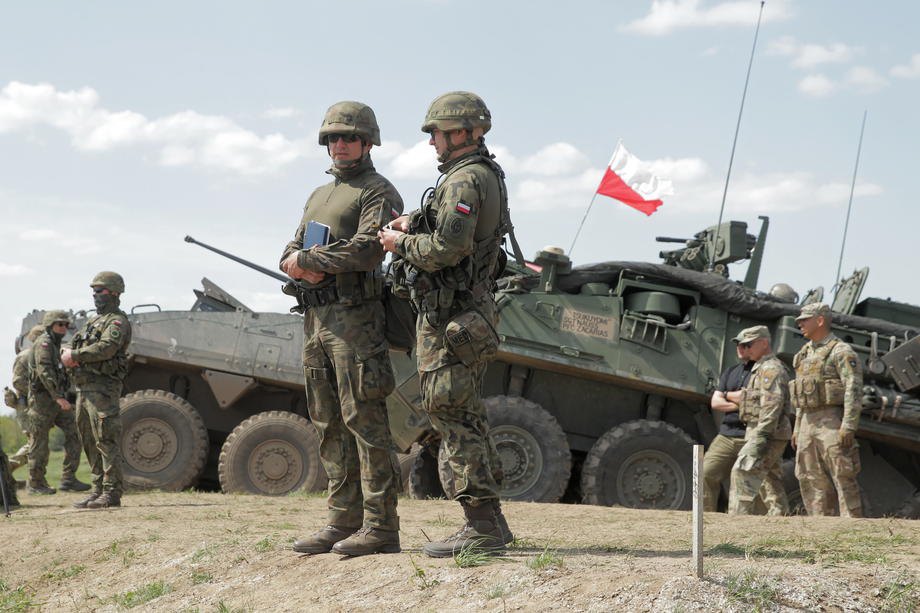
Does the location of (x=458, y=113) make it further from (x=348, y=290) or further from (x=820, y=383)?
(x=820, y=383)

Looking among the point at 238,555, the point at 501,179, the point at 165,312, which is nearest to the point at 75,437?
the point at 165,312

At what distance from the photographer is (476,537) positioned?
493cm

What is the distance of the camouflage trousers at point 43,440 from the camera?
1213 centimetres

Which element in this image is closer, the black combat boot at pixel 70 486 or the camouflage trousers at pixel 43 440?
the camouflage trousers at pixel 43 440

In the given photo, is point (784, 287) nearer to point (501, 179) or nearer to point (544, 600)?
point (501, 179)

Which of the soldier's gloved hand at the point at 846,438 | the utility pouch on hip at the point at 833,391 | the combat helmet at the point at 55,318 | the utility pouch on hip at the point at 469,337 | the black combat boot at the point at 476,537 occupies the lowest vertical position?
the black combat boot at the point at 476,537

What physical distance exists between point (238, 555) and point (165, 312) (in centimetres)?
764

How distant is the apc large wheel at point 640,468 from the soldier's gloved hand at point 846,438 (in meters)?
2.78

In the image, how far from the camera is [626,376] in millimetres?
11648

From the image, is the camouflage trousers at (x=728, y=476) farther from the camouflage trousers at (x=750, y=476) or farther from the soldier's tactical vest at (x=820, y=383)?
the soldier's tactical vest at (x=820, y=383)

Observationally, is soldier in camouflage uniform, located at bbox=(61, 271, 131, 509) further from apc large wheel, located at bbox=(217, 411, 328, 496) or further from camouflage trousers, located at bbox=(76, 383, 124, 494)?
apc large wheel, located at bbox=(217, 411, 328, 496)

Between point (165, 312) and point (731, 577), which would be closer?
point (731, 577)

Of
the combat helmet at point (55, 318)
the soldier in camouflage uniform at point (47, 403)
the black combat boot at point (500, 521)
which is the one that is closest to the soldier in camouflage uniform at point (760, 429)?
the black combat boot at point (500, 521)

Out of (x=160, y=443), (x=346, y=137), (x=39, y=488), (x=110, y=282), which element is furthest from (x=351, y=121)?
(x=39, y=488)
